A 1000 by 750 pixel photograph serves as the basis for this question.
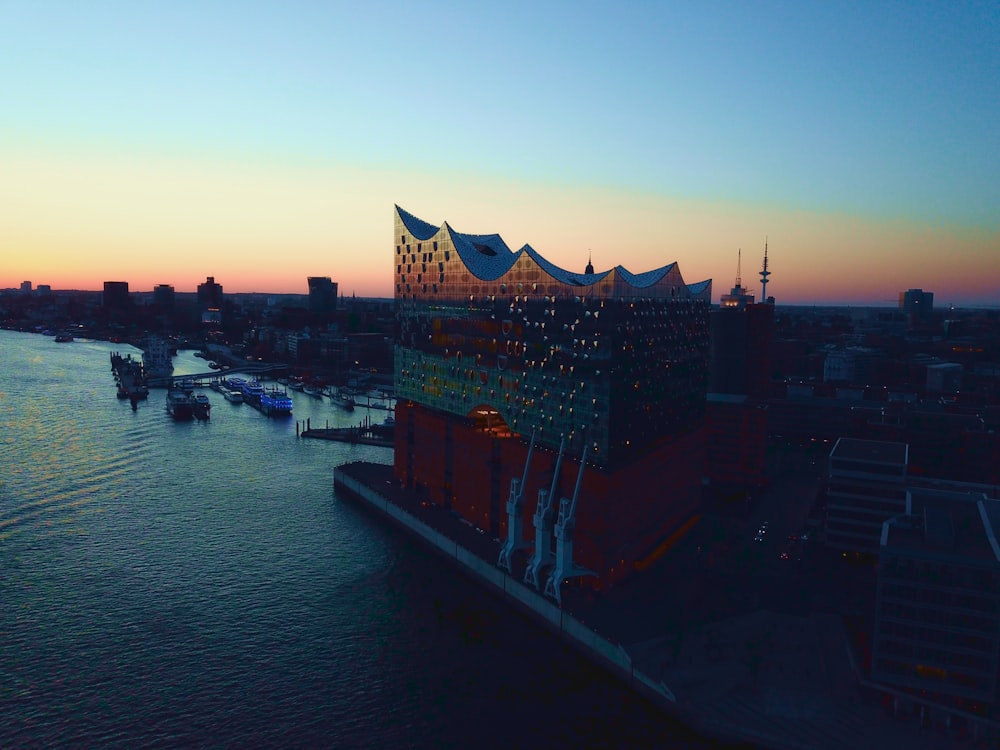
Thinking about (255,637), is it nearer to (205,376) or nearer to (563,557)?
(563,557)

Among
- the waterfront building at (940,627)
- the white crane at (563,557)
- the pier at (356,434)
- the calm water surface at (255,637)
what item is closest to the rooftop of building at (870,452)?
the waterfront building at (940,627)

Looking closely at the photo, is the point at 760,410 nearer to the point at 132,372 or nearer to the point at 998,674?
the point at 998,674

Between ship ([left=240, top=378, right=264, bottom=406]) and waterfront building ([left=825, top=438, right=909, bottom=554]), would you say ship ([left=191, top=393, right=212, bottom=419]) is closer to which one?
ship ([left=240, top=378, right=264, bottom=406])

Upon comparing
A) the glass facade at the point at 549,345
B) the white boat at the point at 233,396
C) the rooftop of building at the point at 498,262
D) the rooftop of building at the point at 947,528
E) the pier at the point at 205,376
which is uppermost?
the rooftop of building at the point at 498,262

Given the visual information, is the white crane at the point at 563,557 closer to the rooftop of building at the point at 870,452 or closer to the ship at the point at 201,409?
the rooftop of building at the point at 870,452

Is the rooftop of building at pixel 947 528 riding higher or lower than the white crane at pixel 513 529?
higher

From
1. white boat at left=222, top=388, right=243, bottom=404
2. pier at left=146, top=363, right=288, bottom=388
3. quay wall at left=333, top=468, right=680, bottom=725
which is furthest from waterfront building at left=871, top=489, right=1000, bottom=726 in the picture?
pier at left=146, top=363, right=288, bottom=388

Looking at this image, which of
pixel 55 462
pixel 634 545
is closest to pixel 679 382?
pixel 634 545
